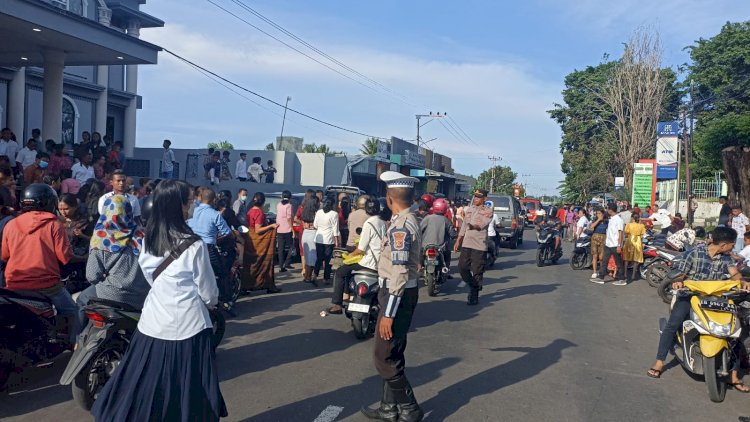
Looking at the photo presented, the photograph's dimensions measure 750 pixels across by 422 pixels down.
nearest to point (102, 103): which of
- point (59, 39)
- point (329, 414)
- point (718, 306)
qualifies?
point (59, 39)

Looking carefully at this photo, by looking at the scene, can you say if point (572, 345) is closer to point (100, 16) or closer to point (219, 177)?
point (219, 177)

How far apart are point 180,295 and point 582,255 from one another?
14754 millimetres

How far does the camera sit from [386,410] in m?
5.14

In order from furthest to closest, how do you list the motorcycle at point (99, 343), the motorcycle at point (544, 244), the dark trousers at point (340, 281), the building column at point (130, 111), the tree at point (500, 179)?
the tree at point (500, 179) → the building column at point (130, 111) → the motorcycle at point (544, 244) → the dark trousers at point (340, 281) → the motorcycle at point (99, 343)

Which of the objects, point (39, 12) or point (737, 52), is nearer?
point (39, 12)

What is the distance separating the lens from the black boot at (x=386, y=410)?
511cm

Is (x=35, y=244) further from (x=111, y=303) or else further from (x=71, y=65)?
(x=71, y=65)

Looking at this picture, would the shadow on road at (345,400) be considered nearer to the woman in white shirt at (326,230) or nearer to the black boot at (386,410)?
the black boot at (386,410)

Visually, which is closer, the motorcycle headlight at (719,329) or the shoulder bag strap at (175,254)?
the shoulder bag strap at (175,254)

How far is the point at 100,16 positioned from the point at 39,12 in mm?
10236

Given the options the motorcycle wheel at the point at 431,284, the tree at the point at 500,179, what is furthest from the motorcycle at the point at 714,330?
the tree at the point at 500,179

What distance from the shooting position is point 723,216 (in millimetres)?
17016

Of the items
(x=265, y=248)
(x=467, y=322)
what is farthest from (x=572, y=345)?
(x=265, y=248)

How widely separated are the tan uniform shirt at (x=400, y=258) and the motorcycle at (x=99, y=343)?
1368 millimetres
